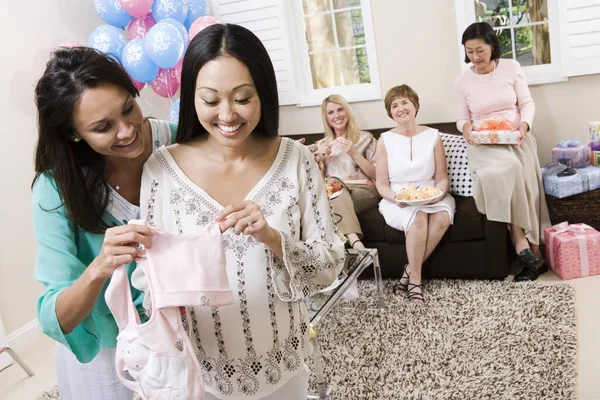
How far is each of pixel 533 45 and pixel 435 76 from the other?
68 cm

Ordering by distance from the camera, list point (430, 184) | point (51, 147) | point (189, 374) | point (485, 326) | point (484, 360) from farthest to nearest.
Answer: point (430, 184) → point (485, 326) → point (484, 360) → point (51, 147) → point (189, 374)

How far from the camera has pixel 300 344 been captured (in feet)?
4.64

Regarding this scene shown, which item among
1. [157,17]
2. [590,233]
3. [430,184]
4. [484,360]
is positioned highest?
[157,17]

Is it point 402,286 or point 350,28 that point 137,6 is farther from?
point 402,286

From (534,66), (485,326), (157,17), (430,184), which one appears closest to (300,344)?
(485,326)

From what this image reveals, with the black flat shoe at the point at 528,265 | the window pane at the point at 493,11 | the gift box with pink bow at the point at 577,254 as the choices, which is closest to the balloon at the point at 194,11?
the window pane at the point at 493,11

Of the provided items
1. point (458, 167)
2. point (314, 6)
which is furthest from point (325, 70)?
point (458, 167)

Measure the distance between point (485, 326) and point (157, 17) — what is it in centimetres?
277

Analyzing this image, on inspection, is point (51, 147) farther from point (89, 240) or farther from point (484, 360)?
point (484, 360)

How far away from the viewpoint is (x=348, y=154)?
13.6ft

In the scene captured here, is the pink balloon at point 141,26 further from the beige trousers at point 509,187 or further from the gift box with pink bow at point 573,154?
the gift box with pink bow at point 573,154

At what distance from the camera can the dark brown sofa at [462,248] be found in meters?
3.55

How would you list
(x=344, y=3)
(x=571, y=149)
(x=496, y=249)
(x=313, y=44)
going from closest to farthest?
(x=496, y=249) → (x=571, y=149) → (x=344, y=3) → (x=313, y=44)

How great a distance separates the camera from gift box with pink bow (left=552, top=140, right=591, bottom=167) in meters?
3.87
